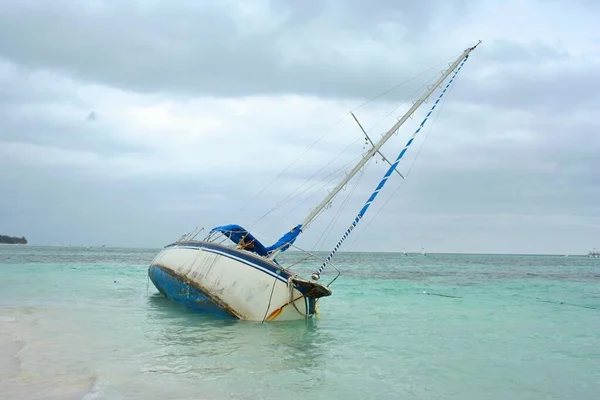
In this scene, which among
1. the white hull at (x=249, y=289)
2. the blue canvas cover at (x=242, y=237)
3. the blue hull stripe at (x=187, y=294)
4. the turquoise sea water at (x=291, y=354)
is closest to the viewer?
the turquoise sea water at (x=291, y=354)

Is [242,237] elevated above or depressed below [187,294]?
above

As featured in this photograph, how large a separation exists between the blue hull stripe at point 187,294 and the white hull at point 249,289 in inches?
1.1

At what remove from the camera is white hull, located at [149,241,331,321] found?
1389cm

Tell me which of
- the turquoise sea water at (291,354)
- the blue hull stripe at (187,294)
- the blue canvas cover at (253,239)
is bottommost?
the turquoise sea water at (291,354)

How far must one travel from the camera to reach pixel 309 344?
1176cm

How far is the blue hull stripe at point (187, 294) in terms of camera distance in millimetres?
→ 14664

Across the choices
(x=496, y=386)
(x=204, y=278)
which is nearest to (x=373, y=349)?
(x=496, y=386)

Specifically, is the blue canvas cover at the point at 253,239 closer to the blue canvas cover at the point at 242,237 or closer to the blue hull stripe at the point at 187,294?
the blue canvas cover at the point at 242,237

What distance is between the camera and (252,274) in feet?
45.7

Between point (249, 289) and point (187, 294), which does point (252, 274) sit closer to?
point (249, 289)

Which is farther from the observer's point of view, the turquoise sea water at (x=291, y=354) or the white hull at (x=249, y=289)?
the white hull at (x=249, y=289)

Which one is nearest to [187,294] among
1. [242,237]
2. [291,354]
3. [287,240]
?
[242,237]

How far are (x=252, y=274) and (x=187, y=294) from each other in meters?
3.12

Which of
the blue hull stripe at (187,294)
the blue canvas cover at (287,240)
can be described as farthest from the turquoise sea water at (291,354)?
the blue canvas cover at (287,240)
